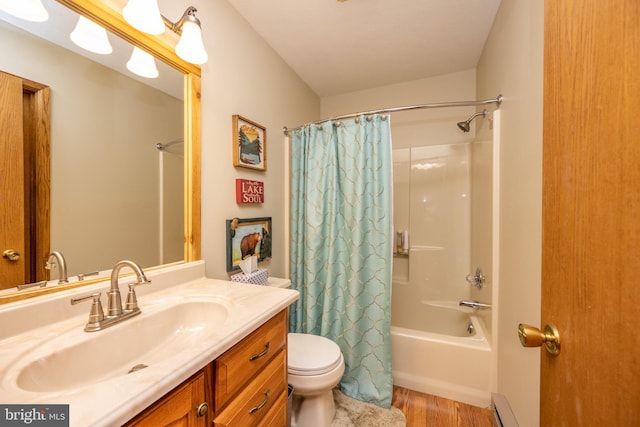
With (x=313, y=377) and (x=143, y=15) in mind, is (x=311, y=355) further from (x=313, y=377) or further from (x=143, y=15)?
(x=143, y=15)

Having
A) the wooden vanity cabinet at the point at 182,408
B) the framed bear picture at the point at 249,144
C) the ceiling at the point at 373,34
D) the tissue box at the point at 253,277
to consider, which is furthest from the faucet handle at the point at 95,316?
the ceiling at the point at 373,34

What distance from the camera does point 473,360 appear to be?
1592 mm

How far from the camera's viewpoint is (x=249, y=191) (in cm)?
162

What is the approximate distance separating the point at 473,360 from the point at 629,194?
165 cm

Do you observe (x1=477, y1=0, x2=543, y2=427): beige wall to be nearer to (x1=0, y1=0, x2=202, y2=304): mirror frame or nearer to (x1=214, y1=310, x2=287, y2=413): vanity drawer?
(x1=214, y1=310, x2=287, y2=413): vanity drawer

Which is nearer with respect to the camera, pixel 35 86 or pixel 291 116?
pixel 35 86

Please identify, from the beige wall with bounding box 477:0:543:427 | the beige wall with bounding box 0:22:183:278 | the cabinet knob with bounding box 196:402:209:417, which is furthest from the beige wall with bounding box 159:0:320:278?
the beige wall with bounding box 477:0:543:427

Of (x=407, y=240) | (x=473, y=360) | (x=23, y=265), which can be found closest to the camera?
(x=23, y=265)

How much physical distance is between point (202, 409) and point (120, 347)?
34 centimetres

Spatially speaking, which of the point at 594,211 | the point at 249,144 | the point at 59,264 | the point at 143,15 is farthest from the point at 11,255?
the point at 594,211

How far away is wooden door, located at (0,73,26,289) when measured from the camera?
707mm

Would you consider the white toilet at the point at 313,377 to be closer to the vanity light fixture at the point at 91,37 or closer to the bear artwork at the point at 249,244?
the bear artwork at the point at 249,244

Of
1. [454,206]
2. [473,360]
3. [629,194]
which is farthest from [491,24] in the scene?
[473,360]

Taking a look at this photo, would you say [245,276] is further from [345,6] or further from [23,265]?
[345,6]
